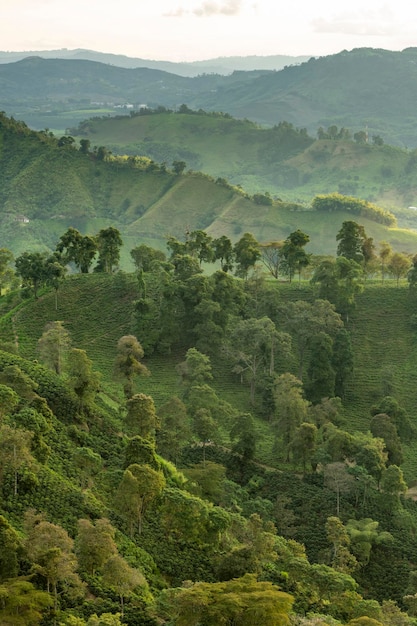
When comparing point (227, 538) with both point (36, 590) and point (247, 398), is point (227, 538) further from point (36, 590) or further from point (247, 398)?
point (247, 398)

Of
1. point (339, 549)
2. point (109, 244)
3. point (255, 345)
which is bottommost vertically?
point (339, 549)

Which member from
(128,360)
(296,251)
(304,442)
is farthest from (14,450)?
(296,251)

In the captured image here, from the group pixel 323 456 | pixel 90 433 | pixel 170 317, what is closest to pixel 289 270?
pixel 170 317

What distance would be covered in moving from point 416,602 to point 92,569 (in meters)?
20.2

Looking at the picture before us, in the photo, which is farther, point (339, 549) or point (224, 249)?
point (224, 249)

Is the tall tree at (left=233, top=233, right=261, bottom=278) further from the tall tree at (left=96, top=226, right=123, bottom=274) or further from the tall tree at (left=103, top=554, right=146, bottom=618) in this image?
the tall tree at (left=103, top=554, right=146, bottom=618)

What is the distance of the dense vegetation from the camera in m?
32.5

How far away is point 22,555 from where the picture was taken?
103ft

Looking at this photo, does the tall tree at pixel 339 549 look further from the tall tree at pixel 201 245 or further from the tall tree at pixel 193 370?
the tall tree at pixel 201 245

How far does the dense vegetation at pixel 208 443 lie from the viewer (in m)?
32.5

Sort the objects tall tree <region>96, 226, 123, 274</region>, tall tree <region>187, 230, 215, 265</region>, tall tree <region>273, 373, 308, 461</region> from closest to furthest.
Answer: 1. tall tree <region>273, 373, 308, 461</region>
2. tall tree <region>96, 226, 123, 274</region>
3. tall tree <region>187, 230, 215, 265</region>

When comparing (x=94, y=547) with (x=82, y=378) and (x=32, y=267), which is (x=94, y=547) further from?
(x=32, y=267)

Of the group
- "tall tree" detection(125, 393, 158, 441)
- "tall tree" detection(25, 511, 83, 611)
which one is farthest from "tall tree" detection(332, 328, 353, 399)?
"tall tree" detection(25, 511, 83, 611)

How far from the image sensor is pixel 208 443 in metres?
64.5
